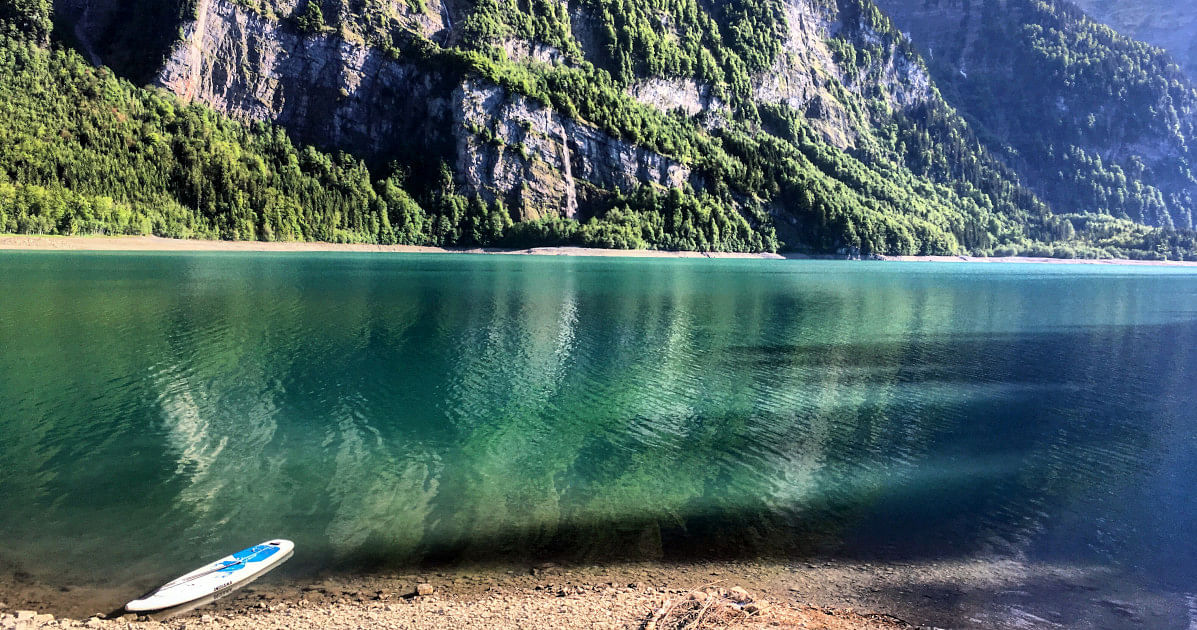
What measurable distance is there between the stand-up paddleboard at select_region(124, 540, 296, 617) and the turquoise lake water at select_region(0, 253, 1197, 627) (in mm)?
616

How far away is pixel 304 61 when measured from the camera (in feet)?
614

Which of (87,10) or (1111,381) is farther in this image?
(87,10)

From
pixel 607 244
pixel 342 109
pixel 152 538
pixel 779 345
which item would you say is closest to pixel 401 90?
pixel 342 109

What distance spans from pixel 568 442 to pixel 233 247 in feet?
457

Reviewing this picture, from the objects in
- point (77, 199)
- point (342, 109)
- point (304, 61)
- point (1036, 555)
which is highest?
point (304, 61)

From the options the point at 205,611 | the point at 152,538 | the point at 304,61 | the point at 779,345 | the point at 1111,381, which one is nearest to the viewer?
the point at 205,611

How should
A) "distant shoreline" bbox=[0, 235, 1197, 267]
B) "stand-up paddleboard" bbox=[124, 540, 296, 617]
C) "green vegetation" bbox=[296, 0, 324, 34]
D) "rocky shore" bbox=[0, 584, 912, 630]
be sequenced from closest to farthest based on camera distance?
1. "rocky shore" bbox=[0, 584, 912, 630]
2. "stand-up paddleboard" bbox=[124, 540, 296, 617]
3. "distant shoreline" bbox=[0, 235, 1197, 267]
4. "green vegetation" bbox=[296, 0, 324, 34]

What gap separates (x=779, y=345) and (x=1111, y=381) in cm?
1484

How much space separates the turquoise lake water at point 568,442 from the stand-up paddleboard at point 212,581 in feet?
2.02

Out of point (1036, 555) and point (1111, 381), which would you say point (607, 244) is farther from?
point (1036, 555)

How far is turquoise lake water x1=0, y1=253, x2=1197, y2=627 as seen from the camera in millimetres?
13898

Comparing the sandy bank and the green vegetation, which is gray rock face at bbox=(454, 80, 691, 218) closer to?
the sandy bank

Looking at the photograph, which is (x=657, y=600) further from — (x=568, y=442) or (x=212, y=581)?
(x=568, y=442)

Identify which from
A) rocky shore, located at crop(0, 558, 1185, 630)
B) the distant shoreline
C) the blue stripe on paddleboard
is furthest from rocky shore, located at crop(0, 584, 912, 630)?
the distant shoreline
